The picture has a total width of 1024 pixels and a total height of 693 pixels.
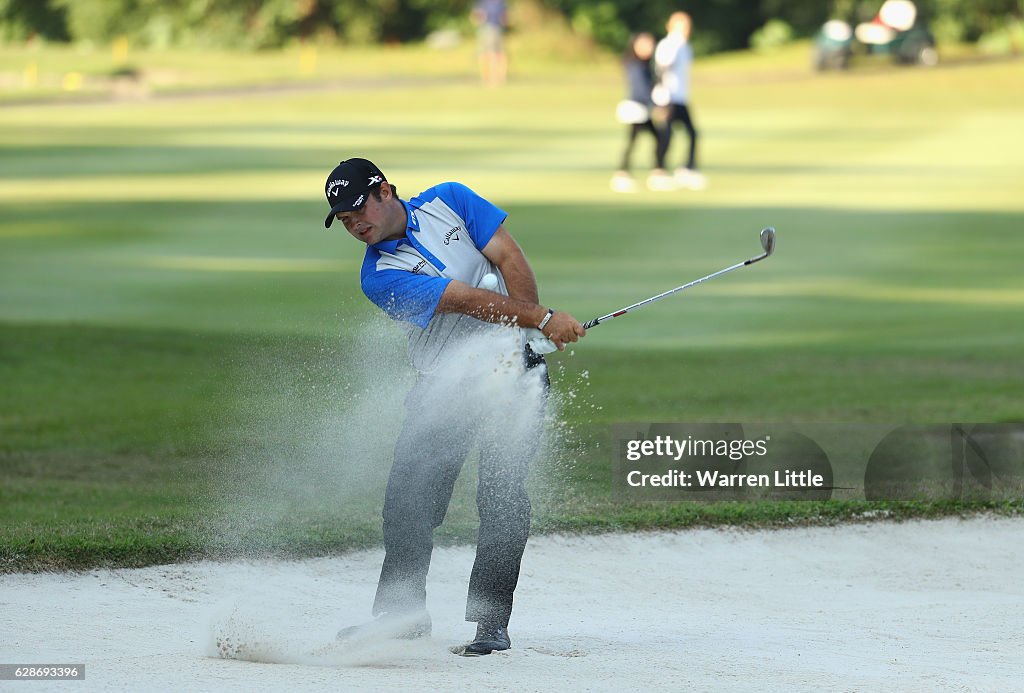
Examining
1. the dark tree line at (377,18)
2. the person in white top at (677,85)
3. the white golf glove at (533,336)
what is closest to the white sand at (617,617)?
the white golf glove at (533,336)

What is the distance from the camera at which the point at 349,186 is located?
5742 mm

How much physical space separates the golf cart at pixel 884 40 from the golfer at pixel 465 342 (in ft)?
112

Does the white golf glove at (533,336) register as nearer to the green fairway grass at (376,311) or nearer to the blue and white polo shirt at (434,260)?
the blue and white polo shirt at (434,260)

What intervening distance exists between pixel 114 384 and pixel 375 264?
Answer: 573 cm

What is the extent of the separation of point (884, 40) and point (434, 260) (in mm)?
Answer: 36739

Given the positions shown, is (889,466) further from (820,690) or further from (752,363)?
(820,690)

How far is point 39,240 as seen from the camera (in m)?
16.7

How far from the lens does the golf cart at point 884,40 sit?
3866cm

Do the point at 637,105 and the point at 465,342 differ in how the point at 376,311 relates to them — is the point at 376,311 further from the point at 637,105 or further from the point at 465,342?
the point at 637,105

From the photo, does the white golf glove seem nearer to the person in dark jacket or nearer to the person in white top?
the person in dark jacket

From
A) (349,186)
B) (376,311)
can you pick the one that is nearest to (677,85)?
(376,311)

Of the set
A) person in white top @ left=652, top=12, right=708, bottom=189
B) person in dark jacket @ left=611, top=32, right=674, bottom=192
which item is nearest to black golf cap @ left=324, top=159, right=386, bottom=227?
person in dark jacket @ left=611, top=32, right=674, bottom=192

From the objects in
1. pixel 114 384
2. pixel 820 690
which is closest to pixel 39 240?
pixel 114 384

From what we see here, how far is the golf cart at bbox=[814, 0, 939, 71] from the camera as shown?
38.7 meters
